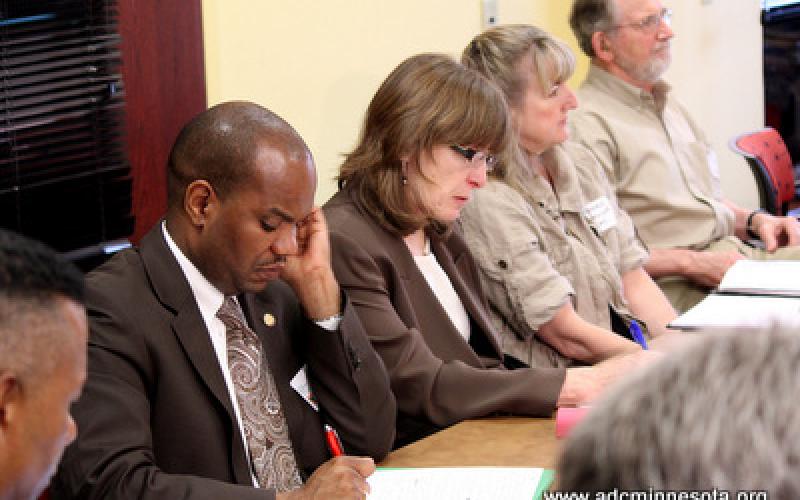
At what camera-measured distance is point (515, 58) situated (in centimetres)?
352

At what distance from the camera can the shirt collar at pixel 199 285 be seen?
2168 millimetres

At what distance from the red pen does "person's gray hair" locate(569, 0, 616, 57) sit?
9.50 ft

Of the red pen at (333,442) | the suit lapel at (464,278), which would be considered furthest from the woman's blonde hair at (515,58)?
the red pen at (333,442)

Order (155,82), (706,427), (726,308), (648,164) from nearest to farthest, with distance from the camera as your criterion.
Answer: (706,427) < (155,82) < (726,308) < (648,164)

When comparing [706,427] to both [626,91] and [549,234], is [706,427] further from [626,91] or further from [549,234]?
[626,91]

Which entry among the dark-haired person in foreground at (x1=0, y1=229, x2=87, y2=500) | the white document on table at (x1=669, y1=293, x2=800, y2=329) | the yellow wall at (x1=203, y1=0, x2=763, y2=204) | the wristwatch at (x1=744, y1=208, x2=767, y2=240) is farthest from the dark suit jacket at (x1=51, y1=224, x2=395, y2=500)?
the wristwatch at (x1=744, y1=208, x2=767, y2=240)

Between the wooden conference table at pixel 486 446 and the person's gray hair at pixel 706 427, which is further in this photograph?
the wooden conference table at pixel 486 446

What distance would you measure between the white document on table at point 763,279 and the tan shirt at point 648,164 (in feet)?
1.95

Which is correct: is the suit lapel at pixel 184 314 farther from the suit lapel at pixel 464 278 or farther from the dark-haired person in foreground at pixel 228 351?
the suit lapel at pixel 464 278

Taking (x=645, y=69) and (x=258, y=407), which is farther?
(x=645, y=69)

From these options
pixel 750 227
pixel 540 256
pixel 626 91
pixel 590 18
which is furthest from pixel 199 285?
pixel 750 227

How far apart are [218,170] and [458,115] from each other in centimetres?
91

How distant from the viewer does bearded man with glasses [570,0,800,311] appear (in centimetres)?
437

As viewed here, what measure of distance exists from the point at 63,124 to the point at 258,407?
994mm
